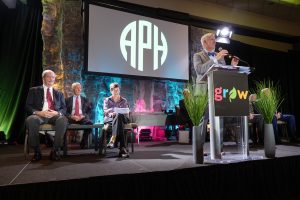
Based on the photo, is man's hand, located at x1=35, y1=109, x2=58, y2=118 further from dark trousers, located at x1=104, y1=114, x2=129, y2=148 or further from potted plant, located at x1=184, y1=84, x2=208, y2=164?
potted plant, located at x1=184, y1=84, x2=208, y2=164

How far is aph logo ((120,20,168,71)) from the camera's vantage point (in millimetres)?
5883

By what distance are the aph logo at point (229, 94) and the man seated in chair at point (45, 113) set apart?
1.71 m

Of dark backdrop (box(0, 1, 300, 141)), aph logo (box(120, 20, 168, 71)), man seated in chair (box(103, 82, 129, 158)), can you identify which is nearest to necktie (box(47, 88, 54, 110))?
man seated in chair (box(103, 82, 129, 158))

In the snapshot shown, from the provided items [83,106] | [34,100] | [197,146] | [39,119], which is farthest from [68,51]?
[197,146]

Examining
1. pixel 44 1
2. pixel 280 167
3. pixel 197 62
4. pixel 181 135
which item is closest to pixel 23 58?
pixel 44 1

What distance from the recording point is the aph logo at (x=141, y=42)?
5.88m

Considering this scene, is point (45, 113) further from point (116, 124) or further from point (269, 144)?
point (269, 144)

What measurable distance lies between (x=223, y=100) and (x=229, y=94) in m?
0.10

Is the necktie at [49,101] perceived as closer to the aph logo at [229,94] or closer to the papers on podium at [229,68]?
the papers on podium at [229,68]

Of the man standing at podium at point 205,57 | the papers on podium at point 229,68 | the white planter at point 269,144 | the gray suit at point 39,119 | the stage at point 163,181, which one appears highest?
the man standing at podium at point 205,57

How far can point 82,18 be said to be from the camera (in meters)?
5.73

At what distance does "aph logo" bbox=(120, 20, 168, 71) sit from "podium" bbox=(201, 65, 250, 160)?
138 inches

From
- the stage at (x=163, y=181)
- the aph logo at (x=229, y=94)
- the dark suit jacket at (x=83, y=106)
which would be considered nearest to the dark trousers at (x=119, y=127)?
the stage at (x=163, y=181)

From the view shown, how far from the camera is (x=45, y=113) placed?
3.13 metres
